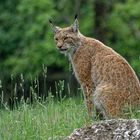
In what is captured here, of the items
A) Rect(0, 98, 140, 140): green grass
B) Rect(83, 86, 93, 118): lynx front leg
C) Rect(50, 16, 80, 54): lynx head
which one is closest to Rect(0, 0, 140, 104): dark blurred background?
Rect(50, 16, 80, 54): lynx head

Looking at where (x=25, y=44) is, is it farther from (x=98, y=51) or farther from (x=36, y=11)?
(x=98, y=51)

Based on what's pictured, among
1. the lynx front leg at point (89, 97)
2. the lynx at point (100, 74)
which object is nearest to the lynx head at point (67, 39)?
the lynx at point (100, 74)

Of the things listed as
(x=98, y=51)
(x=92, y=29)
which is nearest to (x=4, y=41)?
(x=92, y=29)

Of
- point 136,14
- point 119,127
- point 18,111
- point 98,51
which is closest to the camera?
point 119,127

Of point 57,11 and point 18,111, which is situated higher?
point 57,11

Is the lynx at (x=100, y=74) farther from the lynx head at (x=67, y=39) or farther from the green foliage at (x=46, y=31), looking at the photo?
the green foliage at (x=46, y=31)

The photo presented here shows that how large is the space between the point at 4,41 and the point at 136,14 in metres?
4.32

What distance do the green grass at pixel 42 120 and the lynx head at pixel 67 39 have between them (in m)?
1.16

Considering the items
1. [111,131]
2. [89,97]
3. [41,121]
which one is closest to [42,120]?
[41,121]

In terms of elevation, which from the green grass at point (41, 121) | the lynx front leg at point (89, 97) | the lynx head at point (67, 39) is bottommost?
the green grass at point (41, 121)

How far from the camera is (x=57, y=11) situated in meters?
23.1

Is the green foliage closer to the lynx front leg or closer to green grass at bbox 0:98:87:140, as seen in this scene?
the lynx front leg

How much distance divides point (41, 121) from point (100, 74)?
4.71 ft

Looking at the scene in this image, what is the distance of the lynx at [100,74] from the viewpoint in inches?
340
